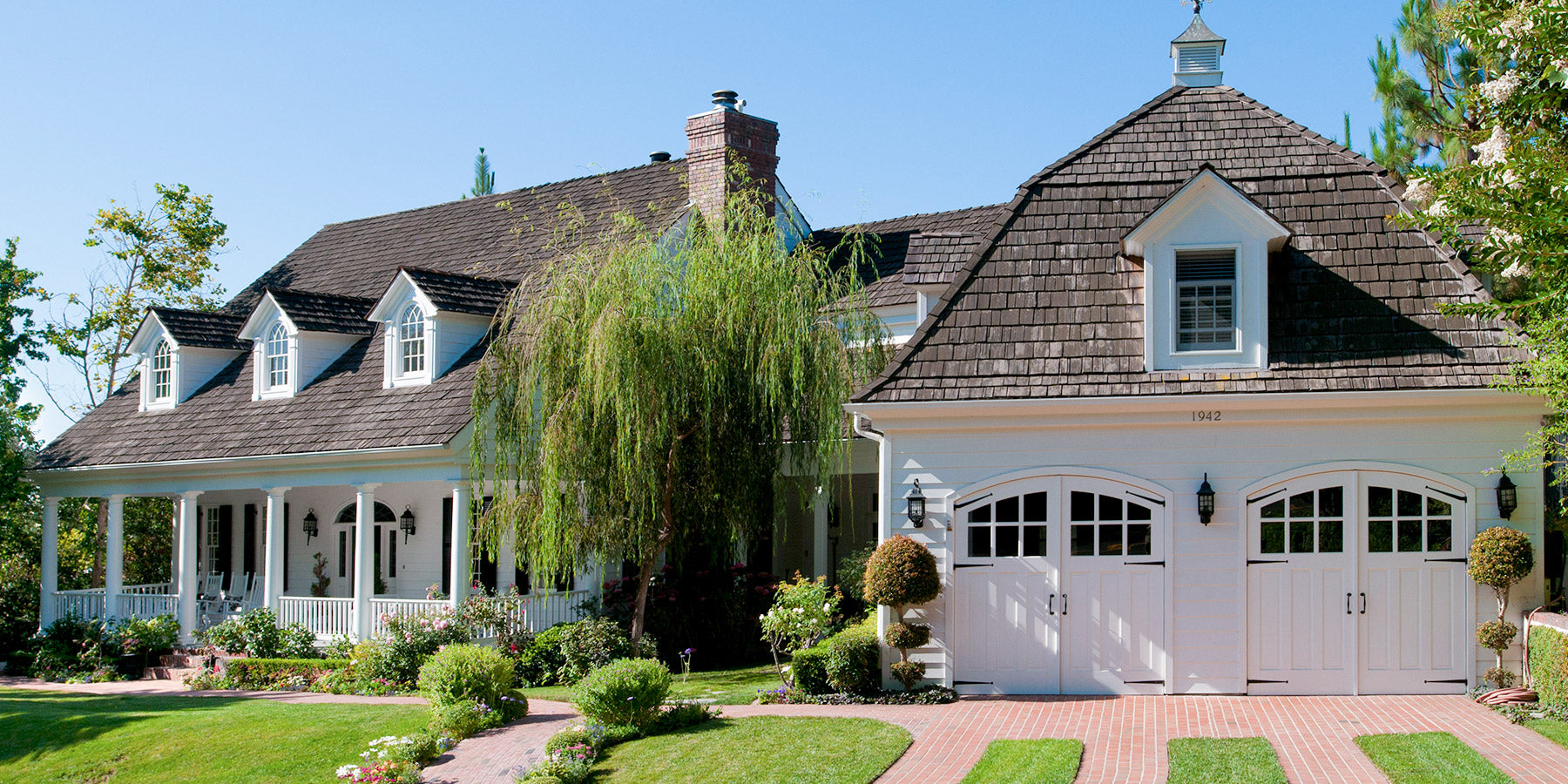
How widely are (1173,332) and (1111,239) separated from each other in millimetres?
1472

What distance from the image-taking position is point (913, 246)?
683 inches

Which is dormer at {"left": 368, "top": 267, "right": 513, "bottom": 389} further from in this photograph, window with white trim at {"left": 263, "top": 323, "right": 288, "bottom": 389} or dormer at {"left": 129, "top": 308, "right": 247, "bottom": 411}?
dormer at {"left": 129, "top": 308, "right": 247, "bottom": 411}

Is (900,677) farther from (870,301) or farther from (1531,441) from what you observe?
(870,301)

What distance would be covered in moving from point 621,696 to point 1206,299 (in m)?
7.30

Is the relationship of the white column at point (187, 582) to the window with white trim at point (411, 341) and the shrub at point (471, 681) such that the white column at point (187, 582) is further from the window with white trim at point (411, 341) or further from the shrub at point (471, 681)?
the shrub at point (471, 681)

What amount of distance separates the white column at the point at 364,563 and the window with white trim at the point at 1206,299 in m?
11.6

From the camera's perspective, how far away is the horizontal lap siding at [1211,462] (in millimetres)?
13070

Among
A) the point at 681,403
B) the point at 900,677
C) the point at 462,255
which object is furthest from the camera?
the point at 462,255

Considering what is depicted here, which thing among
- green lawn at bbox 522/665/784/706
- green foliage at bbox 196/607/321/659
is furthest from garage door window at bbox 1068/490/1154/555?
green foliage at bbox 196/607/321/659

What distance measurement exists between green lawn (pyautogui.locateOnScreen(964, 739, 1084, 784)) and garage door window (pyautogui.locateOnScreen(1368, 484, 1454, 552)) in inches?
167

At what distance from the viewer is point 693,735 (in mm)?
12414

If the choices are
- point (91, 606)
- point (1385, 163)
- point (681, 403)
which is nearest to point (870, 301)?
point (681, 403)

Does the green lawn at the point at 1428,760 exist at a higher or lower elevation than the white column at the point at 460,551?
lower

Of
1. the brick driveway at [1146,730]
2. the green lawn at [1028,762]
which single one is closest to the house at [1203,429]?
the brick driveway at [1146,730]
